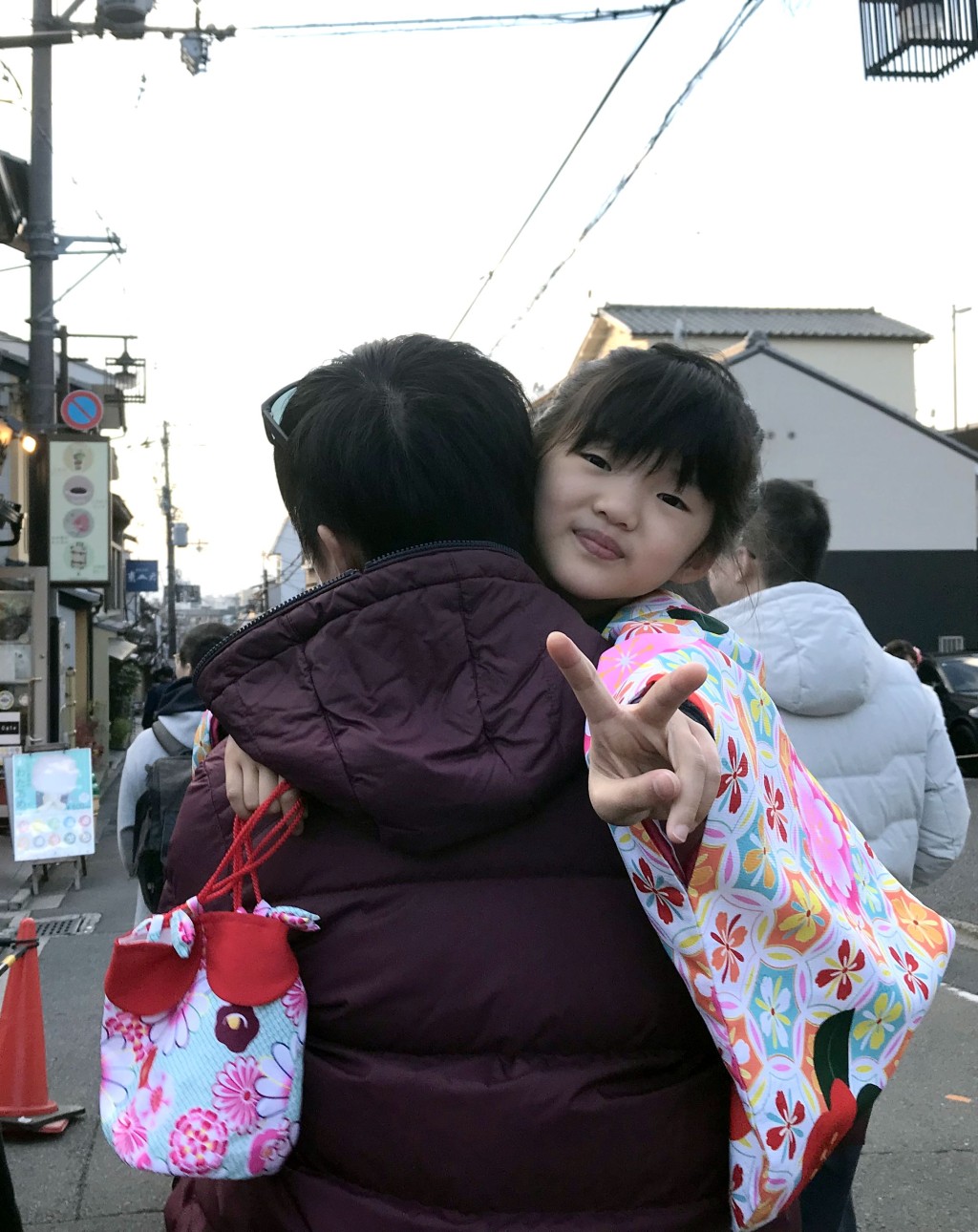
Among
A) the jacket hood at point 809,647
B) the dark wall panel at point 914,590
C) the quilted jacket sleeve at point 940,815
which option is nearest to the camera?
the jacket hood at point 809,647

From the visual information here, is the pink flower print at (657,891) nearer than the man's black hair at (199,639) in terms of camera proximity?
Yes

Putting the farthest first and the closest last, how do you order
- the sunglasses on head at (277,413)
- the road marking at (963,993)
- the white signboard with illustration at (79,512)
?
1. the white signboard with illustration at (79,512)
2. the road marking at (963,993)
3. the sunglasses on head at (277,413)

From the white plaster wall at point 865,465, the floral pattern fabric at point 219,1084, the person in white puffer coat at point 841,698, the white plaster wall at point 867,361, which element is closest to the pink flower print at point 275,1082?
the floral pattern fabric at point 219,1084

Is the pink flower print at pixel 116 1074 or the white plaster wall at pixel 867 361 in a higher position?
the white plaster wall at pixel 867 361

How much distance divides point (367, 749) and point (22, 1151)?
423 centimetres

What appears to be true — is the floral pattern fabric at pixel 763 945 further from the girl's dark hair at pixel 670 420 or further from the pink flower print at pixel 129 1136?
the pink flower print at pixel 129 1136

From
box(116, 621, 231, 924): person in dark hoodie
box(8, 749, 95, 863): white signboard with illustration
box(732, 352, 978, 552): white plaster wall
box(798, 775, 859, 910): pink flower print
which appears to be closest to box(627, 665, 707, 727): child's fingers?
box(798, 775, 859, 910): pink flower print

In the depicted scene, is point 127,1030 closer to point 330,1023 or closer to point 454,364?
point 330,1023

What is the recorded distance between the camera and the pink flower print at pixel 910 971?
51.8 inches

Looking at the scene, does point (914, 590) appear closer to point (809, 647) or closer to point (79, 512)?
point (79, 512)

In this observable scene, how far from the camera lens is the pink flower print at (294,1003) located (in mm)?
1218

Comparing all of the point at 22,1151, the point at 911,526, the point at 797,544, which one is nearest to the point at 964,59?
the point at 797,544

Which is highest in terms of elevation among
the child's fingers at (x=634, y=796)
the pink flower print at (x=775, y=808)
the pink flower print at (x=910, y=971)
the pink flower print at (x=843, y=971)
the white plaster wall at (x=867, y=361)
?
the white plaster wall at (x=867, y=361)

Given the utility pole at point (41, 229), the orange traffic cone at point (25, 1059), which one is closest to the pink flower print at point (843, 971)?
the orange traffic cone at point (25, 1059)
